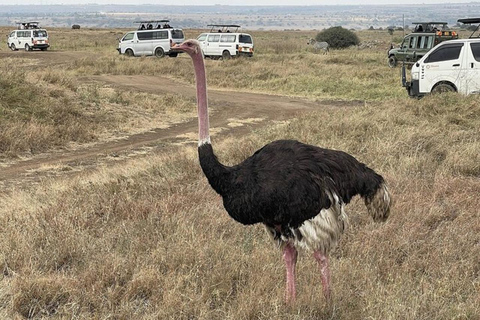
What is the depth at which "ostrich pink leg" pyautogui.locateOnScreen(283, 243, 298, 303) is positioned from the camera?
3998 mm

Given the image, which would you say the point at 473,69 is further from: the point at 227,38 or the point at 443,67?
the point at 227,38

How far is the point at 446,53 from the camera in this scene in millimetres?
14180

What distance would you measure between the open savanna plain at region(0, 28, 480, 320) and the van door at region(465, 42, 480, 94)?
2299 millimetres

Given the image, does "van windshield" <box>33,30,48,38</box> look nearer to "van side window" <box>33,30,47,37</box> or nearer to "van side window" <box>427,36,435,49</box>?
"van side window" <box>33,30,47,37</box>

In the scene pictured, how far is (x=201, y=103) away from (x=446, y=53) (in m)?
11.7

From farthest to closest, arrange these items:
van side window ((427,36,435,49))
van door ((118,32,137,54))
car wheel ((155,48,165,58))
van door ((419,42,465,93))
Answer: van door ((118,32,137,54)) < car wheel ((155,48,165,58)) < van side window ((427,36,435,49)) < van door ((419,42,465,93))

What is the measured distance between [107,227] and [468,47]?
11387 mm

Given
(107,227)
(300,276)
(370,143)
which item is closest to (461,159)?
(370,143)

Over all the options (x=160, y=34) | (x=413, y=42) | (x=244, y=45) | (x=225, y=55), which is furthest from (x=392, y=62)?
(x=160, y=34)

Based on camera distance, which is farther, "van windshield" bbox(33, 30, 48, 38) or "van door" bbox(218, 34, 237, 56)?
"van windshield" bbox(33, 30, 48, 38)

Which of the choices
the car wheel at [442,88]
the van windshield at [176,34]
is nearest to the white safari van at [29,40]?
the van windshield at [176,34]

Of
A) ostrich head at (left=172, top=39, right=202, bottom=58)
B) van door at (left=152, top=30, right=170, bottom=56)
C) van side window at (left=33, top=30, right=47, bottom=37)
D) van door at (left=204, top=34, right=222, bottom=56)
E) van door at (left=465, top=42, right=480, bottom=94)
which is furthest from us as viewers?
van side window at (left=33, top=30, right=47, bottom=37)

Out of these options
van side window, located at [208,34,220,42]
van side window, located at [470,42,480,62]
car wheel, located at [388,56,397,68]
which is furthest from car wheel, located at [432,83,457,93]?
van side window, located at [208,34,220,42]

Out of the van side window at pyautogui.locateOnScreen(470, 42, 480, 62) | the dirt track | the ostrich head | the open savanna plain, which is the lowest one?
the dirt track
